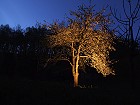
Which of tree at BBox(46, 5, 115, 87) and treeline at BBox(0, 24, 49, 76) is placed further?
treeline at BBox(0, 24, 49, 76)

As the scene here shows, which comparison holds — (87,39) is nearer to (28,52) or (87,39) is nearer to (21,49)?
(28,52)

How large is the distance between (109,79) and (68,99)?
48.4m

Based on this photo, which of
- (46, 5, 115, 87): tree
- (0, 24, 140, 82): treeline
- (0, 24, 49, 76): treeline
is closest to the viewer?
(46, 5, 115, 87): tree

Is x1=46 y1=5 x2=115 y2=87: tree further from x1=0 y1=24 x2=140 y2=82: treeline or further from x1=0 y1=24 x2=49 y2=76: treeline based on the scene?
x1=0 y1=24 x2=49 y2=76: treeline

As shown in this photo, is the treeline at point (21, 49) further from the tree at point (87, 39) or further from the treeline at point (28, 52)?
the tree at point (87, 39)

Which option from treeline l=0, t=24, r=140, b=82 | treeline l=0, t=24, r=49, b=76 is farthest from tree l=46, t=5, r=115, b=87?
treeline l=0, t=24, r=49, b=76

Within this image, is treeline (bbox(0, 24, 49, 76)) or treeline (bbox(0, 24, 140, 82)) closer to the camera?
treeline (bbox(0, 24, 140, 82))

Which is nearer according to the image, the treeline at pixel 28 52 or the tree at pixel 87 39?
the tree at pixel 87 39

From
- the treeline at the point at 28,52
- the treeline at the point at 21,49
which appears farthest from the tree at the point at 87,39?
the treeline at the point at 21,49

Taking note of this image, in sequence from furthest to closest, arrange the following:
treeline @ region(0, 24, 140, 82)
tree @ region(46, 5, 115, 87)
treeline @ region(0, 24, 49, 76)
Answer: treeline @ region(0, 24, 49, 76), treeline @ region(0, 24, 140, 82), tree @ region(46, 5, 115, 87)

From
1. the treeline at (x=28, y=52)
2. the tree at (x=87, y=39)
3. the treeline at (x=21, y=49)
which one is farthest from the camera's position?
the treeline at (x=21, y=49)

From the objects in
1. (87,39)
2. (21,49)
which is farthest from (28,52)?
(87,39)

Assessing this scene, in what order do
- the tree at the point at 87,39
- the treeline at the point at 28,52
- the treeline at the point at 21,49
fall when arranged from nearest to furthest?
the tree at the point at 87,39 < the treeline at the point at 28,52 < the treeline at the point at 21,49

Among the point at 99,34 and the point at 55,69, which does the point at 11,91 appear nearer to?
the point at 99,34
